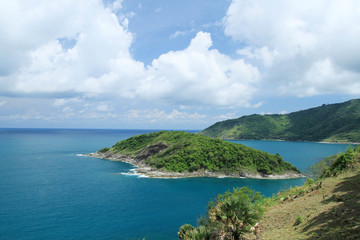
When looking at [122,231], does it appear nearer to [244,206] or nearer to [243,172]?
[244,206]

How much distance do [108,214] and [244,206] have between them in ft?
175

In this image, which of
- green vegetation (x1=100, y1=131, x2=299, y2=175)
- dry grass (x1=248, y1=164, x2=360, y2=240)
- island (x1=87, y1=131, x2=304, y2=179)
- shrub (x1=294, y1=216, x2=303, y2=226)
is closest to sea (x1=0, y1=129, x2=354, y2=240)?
island (x1=87, y1=131, x2=304, y2=179)

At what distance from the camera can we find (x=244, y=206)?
23.3m

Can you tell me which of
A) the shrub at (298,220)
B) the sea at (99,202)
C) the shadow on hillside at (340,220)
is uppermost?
the shadow on hillside at (340,220)

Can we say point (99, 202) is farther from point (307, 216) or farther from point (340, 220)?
point (340, 220)

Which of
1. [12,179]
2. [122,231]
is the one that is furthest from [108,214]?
[12,179]

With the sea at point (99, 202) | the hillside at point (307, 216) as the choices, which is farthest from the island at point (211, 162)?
the hillside at point (307, 216)

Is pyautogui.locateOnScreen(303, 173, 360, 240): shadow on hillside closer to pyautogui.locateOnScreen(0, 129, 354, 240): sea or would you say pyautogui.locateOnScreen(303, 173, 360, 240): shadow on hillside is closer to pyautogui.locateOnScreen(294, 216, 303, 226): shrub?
pyautogui.locateOnScreen(294, 216, 303, 226): shrub

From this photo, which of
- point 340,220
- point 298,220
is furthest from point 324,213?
point 340,220

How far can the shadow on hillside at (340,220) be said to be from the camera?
53.0 feet

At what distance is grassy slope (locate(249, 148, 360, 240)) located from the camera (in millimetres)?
17109

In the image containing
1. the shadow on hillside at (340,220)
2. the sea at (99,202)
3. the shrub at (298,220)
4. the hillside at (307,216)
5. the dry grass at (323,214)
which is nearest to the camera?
the shadow on hillside at (340,220)

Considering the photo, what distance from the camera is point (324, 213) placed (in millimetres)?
20531

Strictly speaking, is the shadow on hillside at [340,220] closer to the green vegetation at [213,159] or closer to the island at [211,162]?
the island at [211,162]
